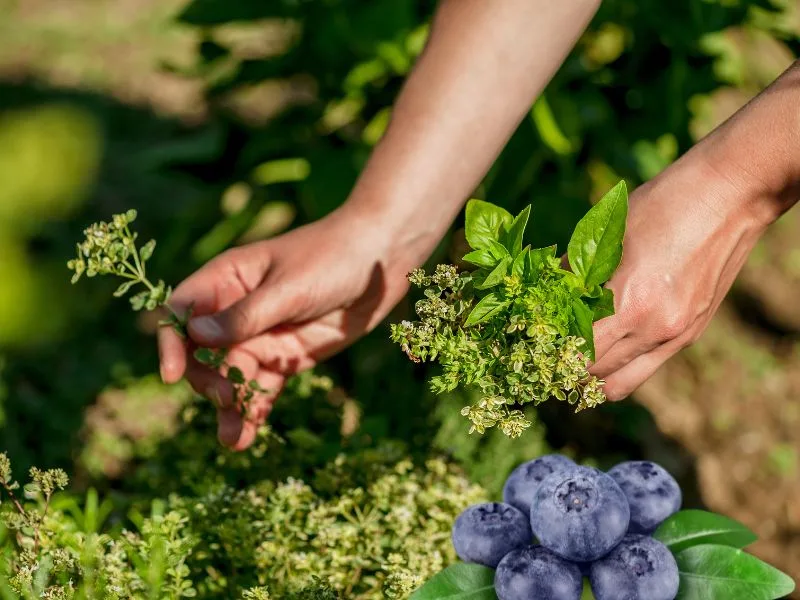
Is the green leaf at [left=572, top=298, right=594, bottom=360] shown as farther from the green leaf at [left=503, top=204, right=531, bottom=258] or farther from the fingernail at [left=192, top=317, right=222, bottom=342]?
the fingernail at [left=192, top=317, right=222, bottom=342]

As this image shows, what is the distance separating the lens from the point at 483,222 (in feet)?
3.32

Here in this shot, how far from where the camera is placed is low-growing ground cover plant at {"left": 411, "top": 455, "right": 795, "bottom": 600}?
999mm

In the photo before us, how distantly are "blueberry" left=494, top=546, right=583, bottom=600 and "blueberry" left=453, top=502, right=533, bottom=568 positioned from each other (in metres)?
0.04

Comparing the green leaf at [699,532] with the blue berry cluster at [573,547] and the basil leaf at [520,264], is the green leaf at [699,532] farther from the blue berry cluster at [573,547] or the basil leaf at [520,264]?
the basil leaf at [520,264]

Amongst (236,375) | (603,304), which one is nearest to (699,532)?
(603,304)

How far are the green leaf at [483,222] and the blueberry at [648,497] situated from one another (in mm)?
360

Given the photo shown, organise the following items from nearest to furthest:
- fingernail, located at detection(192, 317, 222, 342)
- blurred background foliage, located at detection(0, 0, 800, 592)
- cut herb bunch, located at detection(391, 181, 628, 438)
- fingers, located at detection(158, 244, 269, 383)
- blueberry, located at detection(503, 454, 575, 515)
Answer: cut herb bunch, located at detection(391, 181, 628, 438)
blueberry, located at detection(503, 454, 575, 515)
fingernail, located at detection(192, 317, 222, 342)
fingers, located at detection(158, 244, 269, 383)
blurred background foliage, located at detection(0, 0, 800, 592)

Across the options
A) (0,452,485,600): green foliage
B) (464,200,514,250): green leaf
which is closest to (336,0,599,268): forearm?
(0,452,485,600): green foliage

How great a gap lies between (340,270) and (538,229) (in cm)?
77

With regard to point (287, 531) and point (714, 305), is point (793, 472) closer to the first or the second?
point (714, 305)

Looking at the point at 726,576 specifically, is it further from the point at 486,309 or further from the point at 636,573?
the point at 486,309

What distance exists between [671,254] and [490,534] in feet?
1.42

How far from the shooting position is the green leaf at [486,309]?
0.94m

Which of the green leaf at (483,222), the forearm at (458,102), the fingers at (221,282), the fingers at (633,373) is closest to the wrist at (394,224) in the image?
the forearm at (458,102)
